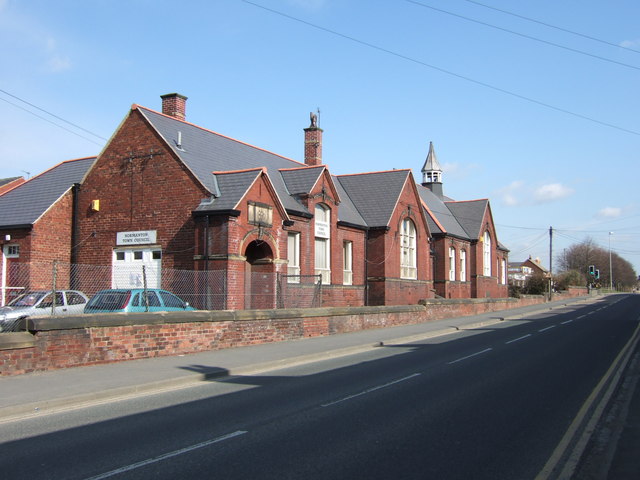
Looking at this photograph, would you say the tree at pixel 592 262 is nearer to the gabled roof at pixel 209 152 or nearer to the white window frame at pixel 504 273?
the white window frame at pixel 504 273

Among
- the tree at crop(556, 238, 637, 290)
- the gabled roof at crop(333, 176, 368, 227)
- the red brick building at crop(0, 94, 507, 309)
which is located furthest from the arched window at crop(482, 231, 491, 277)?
the tree at crop(556, 238, 637, 290)

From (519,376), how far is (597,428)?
4328 mm

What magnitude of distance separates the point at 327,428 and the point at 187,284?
44.2 feet

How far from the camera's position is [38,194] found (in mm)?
26391

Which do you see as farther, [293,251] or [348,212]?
[348,212]

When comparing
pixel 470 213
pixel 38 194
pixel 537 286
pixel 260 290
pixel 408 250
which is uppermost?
pixel 470 213

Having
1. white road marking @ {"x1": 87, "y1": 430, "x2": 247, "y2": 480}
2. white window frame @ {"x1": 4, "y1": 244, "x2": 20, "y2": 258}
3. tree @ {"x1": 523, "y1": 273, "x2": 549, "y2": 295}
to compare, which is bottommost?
white road marking @ {"x1": 87, "y1": 430, "x2": 247, "y2": 480}

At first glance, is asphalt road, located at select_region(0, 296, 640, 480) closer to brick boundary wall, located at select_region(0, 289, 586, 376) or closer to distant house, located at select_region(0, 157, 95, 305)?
brick boundary wall, located at select_region(0, 289, 586, 376)

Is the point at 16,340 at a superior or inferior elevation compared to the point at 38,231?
inferior

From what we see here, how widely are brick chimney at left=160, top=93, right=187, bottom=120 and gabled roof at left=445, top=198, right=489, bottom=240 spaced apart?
28.5m

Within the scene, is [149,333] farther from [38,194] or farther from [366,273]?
[366,273]

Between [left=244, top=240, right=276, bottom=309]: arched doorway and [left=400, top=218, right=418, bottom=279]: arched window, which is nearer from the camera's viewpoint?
[left=244, top=240, right=276, bottom=309]: arched doorway

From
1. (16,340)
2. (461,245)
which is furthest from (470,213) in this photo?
(16,340)

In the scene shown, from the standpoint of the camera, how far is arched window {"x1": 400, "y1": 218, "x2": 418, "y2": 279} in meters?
35.3
